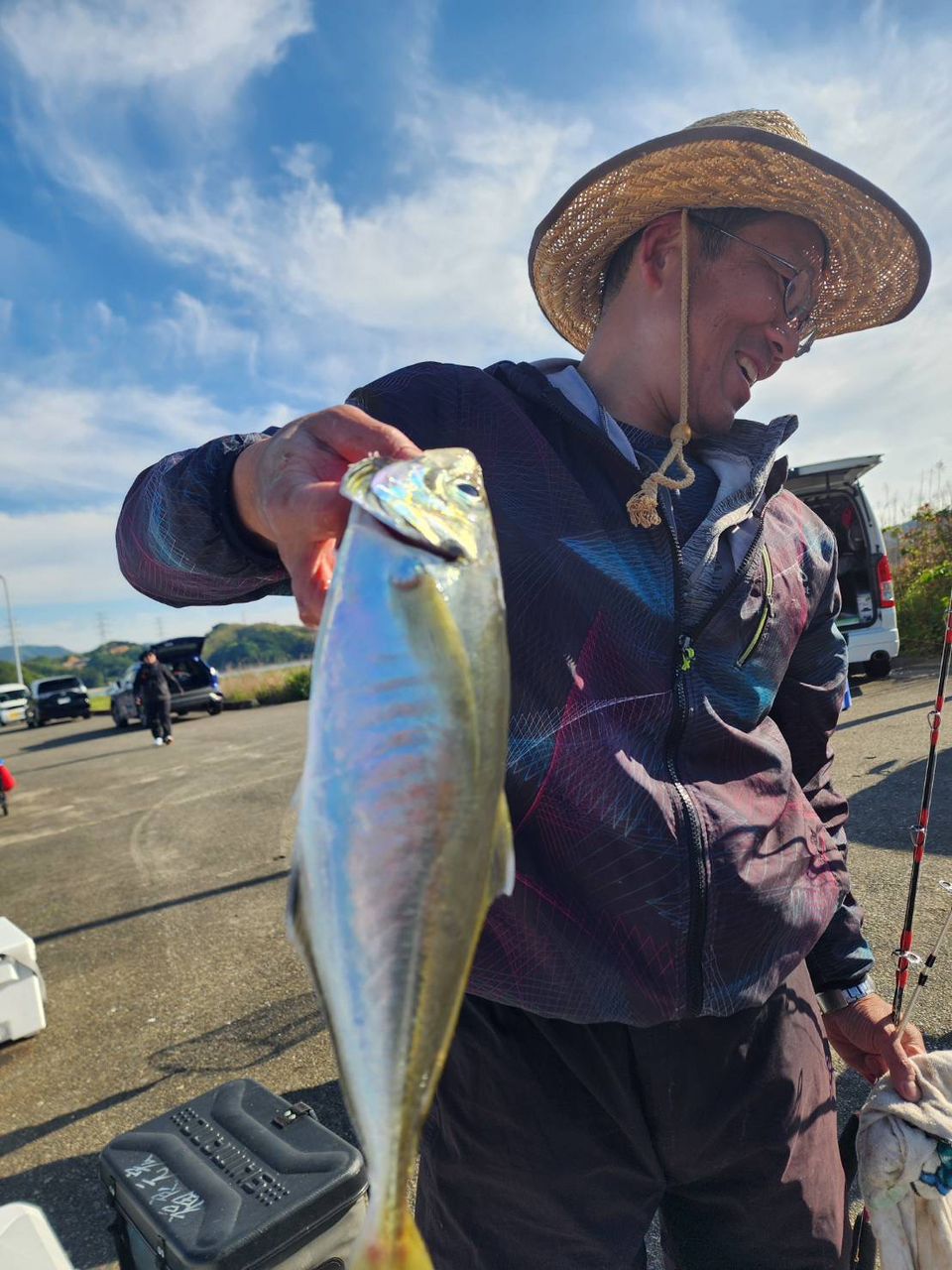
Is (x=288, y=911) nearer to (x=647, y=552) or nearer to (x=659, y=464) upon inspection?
(x=647, y=552)

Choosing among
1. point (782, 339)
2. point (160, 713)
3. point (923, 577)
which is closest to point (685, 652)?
point (782, 339)

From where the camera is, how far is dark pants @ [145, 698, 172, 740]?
1612 centimetres

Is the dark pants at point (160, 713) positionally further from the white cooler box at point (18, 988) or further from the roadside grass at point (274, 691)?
the white cooler box at point (18, 988)

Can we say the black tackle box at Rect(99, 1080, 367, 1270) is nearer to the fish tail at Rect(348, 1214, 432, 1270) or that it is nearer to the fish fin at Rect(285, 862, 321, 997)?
the fish tail at Rect(348, 1214, 432, 1270)

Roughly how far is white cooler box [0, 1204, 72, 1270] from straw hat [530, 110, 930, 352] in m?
2.99

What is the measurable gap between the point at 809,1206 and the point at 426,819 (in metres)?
1.61

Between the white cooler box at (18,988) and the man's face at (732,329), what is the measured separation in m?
4.24

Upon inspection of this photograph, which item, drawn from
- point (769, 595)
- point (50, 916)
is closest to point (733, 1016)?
point (769, 595)

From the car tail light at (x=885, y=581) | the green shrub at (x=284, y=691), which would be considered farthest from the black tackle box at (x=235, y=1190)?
the green shrub at (x=284, y=691)

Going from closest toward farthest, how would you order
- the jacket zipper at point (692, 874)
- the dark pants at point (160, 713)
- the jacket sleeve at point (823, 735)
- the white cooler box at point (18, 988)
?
the jacket zipper at point (692, 874), the jacket sleeve at point (823, 735), the white cooler box at point (18, 988), the dark pants at point (160, 713)

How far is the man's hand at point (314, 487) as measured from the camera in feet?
3.53

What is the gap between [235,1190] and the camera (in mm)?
1979

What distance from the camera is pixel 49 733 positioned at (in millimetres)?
26344

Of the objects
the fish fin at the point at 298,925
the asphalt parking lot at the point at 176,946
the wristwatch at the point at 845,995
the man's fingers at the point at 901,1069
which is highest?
the fish fin at the point at 298,925
